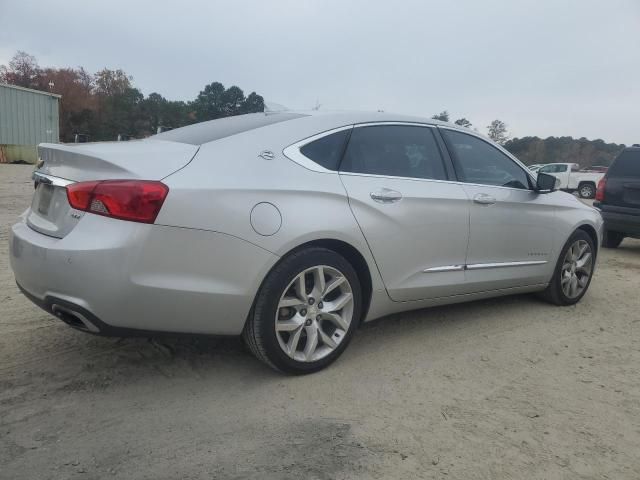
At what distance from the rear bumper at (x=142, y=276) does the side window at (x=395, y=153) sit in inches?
38.6

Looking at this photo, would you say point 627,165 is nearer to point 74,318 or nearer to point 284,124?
point 284,124

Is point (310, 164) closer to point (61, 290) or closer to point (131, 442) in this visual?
point (61, 290)

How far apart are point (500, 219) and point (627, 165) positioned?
522 cm

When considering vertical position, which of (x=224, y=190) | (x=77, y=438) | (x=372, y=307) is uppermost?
(x=224, y=190)

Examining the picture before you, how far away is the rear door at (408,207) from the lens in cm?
325

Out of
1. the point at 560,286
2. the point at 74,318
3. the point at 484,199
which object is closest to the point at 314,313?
the point at 74,318

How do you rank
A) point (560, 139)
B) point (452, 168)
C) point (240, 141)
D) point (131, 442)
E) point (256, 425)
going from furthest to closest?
point (560, 139) < point (452, 168) < point (240, 141) < point (256, 425) < point (131, 442)

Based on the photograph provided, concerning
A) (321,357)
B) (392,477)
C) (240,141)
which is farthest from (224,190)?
(392,477)

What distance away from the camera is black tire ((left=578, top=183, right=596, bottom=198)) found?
81.4 ft

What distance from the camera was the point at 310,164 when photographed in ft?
10.1

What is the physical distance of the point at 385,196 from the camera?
3311mm

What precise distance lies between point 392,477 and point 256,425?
71cm

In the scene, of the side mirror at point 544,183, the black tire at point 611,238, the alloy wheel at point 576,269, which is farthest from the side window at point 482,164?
the black tire at point 611,238

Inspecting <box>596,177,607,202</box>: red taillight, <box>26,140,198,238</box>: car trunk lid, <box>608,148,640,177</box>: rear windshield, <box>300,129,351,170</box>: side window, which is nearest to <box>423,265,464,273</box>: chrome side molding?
<box>300,129,351,170</box>: side window
